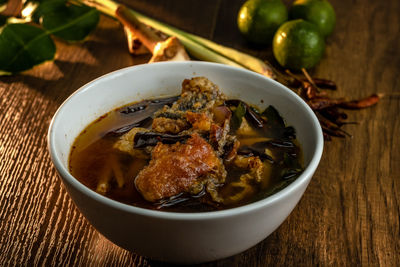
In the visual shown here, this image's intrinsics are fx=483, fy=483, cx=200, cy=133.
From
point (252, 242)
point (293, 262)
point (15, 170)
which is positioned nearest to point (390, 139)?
point (293, 262)

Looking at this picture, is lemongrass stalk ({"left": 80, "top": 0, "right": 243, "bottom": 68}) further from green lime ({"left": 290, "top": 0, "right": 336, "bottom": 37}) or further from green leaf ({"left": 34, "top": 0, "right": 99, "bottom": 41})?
green lime ({"left": 290, "top": 0, "right": 336, "bottom": 37})

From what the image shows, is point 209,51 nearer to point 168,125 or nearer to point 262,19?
point 262,19

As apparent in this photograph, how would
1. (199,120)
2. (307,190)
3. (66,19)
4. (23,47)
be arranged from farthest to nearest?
(66,19), (23,47), (307,190), (199,120)

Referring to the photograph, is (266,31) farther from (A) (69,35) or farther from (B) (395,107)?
(A) (69,35)

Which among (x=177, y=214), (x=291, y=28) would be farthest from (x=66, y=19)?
(x=177, y=214)

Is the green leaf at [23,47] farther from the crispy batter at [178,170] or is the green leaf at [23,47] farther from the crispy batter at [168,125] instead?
the crispy batter at [178,170]

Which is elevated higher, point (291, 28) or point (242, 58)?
point (291, 28)
